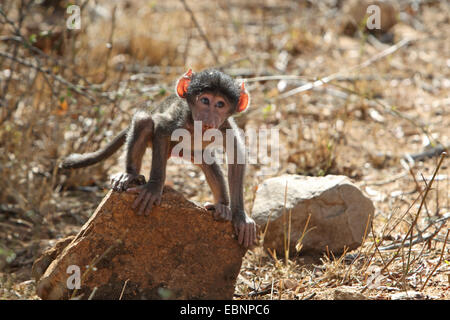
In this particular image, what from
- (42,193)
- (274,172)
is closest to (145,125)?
(42,193)

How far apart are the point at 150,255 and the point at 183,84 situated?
1376 millimetres

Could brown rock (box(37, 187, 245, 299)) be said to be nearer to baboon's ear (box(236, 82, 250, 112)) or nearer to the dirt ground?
the dirt ground

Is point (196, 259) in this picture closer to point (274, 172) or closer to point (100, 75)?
point (274, 172)

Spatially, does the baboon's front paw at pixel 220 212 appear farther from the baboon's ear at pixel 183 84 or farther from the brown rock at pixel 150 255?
the baboon's ear at pixel 183 84

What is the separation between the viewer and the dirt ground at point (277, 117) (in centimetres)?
423

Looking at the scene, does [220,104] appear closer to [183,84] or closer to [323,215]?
[183,84]

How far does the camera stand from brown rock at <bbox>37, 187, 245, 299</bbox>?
144 inches

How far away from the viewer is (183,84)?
14.7ft

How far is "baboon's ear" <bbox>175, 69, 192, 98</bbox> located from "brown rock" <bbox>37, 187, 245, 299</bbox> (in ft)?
2.91

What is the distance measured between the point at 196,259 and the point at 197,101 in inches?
47.2

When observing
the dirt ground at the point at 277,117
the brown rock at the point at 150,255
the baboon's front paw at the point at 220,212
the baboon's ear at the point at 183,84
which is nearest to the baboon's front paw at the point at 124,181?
the brown rock at the point at 150,255

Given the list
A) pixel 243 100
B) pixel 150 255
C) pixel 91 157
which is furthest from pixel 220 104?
pixel 150 255
